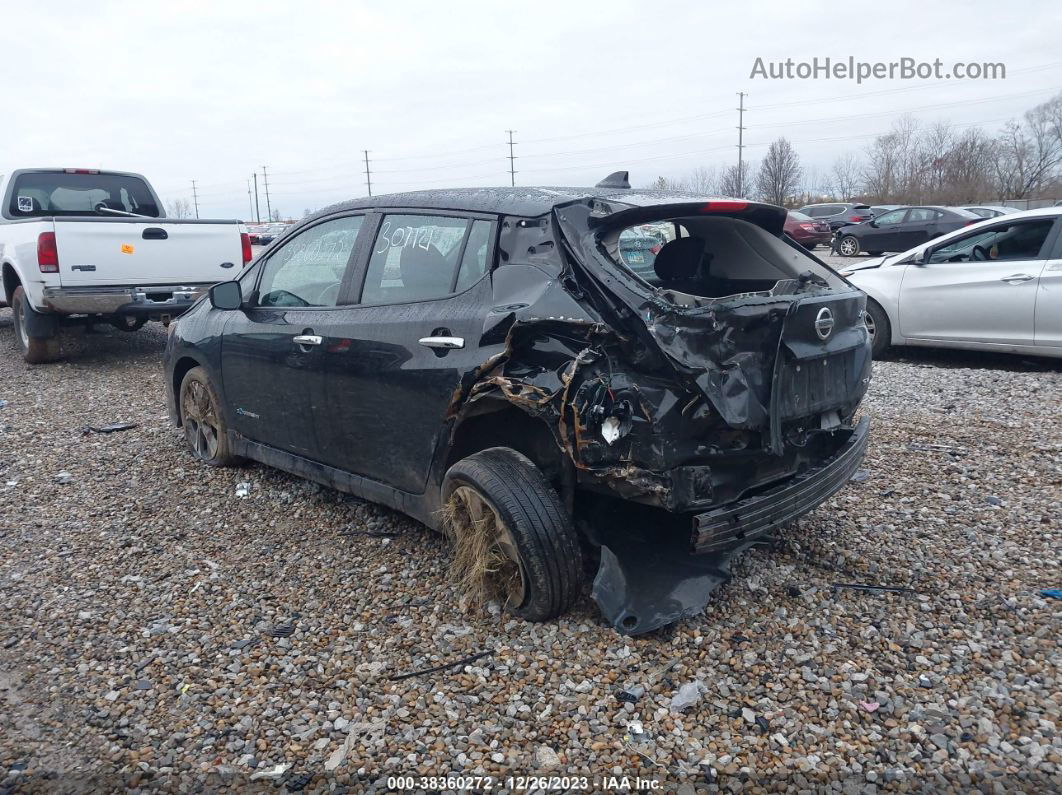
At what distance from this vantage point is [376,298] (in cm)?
411

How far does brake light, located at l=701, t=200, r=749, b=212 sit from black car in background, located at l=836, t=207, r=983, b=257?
2143 cm

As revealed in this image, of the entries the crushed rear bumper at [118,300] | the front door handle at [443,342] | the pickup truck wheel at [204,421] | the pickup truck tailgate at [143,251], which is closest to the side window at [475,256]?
the front door handle at [443,342]

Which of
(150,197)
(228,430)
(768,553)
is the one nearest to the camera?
(768,553)

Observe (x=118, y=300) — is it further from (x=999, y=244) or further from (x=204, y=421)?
(x=999, y=244)

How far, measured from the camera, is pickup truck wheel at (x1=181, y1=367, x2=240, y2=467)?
→ 538 cm

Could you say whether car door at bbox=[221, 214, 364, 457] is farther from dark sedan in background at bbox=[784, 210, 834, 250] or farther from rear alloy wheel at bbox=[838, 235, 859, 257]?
rear alloy wheel at bbox=[838, 235, 859, 257]

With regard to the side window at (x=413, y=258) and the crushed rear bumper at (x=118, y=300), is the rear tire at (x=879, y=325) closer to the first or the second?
the side window at (x=413, y=258)

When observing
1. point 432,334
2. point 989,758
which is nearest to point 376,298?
point 432,334

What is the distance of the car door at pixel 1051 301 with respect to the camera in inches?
291

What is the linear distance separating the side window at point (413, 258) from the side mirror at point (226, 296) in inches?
45.1

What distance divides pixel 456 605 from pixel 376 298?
1.52 meters

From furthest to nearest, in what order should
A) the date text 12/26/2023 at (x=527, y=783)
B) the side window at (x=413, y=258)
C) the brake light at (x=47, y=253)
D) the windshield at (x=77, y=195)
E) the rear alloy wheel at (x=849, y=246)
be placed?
the rear alloy wheel at (x=849, y=246), the windshield at (x=77, y=195), the brake light at (x=47, y=253), the side window at (x=413, y=258), the date text 12/26/2023 at (x=527, y=783)

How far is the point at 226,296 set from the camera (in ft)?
16.0

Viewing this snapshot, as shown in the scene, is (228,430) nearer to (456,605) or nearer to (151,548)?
(151,548)
